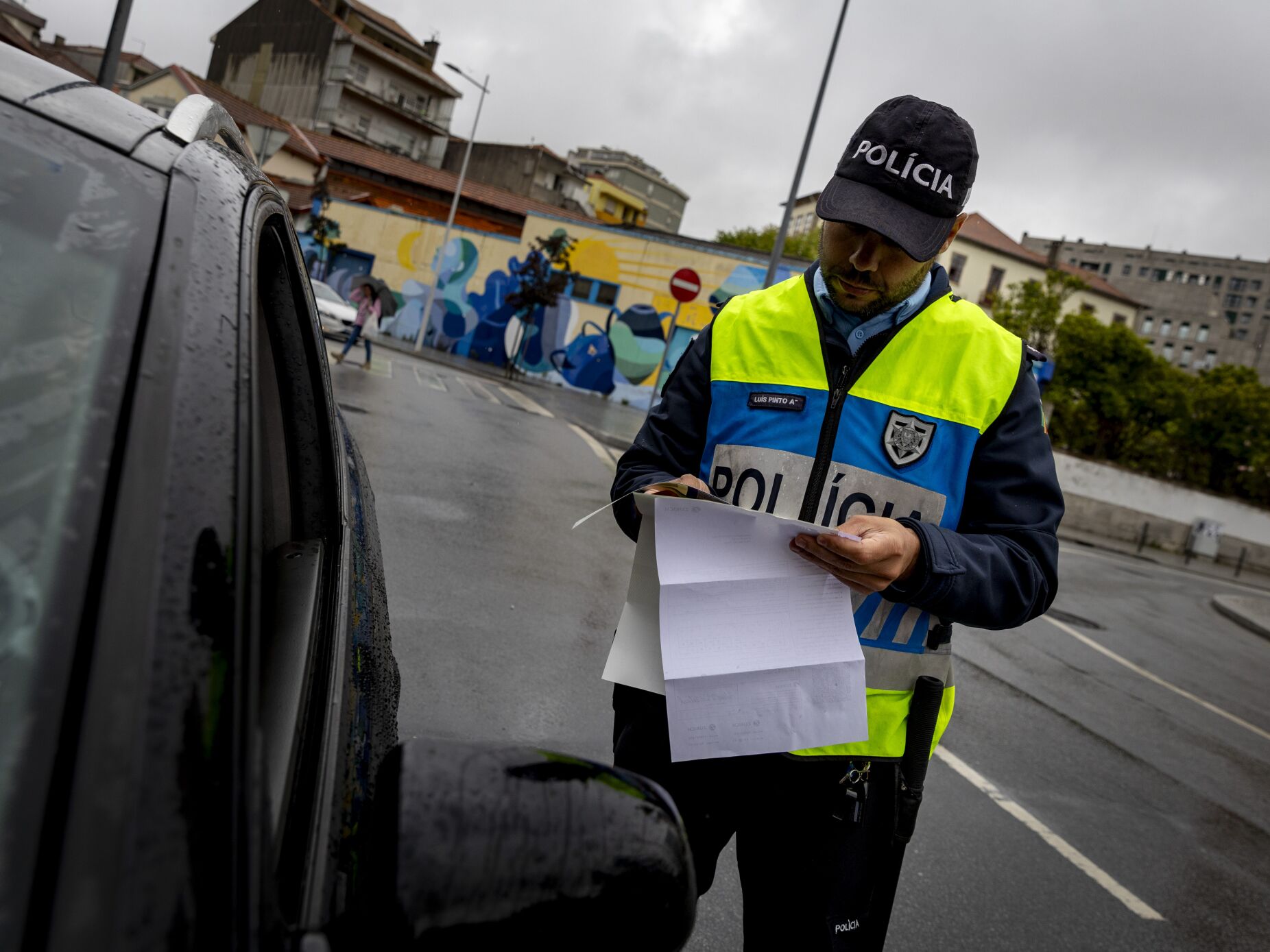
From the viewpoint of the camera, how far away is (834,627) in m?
1.70

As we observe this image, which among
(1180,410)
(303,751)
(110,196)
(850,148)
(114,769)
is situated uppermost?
(1180,410)

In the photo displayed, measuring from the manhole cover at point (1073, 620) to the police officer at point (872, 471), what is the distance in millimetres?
9772

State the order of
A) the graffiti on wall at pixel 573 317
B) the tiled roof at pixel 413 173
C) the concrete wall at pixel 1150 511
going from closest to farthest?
the graffiti on wall at pixel 573 317 → the concrete wall at pixel 1150 511 → the tiled roof at pixel 413 173

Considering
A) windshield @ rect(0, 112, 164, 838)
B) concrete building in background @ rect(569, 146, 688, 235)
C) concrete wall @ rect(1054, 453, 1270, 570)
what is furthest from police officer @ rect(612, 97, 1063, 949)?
concrete building in background @ rect(569, 146, 688, 235)

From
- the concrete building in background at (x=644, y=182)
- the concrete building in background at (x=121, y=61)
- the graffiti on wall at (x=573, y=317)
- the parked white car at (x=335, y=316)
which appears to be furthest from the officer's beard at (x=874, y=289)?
the concrete building in background at (x=644, y=182)

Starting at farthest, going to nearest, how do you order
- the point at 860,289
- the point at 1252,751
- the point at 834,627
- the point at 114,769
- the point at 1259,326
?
the point at 1259,326 < the point at 1252,751 < the point at 860,289 < the point at 834,627 < the point at 114,769

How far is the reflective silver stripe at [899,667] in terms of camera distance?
183cm

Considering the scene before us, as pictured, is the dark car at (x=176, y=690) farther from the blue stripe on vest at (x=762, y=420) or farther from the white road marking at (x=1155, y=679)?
the white road marking at (x=1155, y=679)

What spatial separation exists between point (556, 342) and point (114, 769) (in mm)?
31024

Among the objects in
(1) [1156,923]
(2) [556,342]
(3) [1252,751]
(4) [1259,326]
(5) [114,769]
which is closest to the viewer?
(5) [114,769]

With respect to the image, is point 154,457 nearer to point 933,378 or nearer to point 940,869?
point 933,378

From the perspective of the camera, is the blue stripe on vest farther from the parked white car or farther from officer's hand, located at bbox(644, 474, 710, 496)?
the parked white car

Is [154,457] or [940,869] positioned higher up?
[154,457]

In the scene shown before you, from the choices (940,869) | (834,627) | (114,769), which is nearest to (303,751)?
(114,769)
